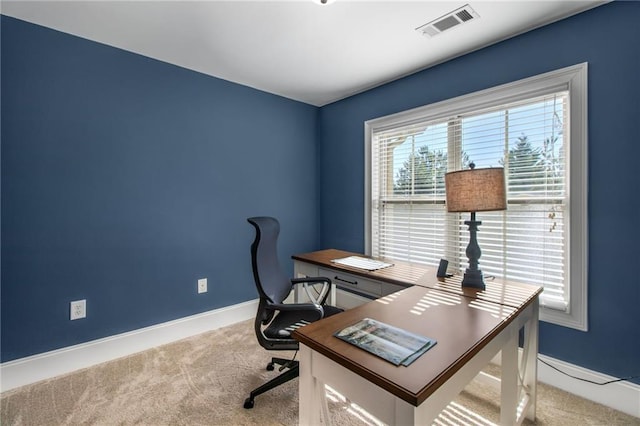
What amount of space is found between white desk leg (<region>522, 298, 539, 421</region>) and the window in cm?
52

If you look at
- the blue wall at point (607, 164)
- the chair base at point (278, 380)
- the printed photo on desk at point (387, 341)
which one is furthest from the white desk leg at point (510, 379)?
the chair base at point (278, 380)

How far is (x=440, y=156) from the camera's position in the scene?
260 centimetres

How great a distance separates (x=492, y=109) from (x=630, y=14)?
81cm

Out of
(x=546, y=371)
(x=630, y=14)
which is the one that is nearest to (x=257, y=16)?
(x=630, y=14)

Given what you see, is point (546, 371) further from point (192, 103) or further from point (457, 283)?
point (192, 103)

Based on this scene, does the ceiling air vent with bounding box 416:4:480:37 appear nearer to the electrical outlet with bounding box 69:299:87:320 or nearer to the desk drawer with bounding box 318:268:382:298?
the desk drawer with bounding box 318:268:382:298

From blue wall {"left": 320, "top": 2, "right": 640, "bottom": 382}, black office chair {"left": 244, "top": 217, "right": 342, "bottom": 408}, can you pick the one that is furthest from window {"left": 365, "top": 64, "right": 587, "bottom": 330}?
black office chair {"left": 244, "top": 217, "right": 342, "bottom": 408}

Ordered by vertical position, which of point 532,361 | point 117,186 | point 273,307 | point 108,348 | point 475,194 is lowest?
point 108,348

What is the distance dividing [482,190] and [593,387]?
1.46 metres

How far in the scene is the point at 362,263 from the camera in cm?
230

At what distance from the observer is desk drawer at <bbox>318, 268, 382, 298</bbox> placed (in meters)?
1.97

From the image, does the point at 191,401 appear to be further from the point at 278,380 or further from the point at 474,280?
the point at 474,280

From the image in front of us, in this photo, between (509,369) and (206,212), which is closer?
(509,369)

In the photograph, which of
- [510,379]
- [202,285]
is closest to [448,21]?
[510,379]
